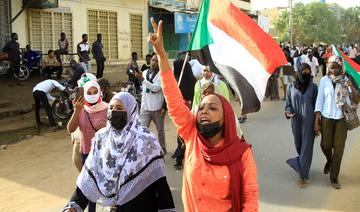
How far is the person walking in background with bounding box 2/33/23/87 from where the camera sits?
13.1 meters

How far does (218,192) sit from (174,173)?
13.5ft

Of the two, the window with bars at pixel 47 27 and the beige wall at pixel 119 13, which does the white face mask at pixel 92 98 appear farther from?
the beige wall at pixel 119 13

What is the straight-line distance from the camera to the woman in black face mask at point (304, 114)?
238 inches

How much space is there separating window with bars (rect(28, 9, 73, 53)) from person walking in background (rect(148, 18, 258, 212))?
562 inches

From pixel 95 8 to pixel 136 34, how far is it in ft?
10.2

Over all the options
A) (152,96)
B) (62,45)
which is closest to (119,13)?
(62,45)

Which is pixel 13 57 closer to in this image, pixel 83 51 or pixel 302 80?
pixel 83 51

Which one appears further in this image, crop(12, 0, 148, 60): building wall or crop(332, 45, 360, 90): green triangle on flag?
crop(12, 0, 148, 60): building wall

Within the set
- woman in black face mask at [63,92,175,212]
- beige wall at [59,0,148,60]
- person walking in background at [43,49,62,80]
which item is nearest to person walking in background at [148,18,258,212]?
woman in black face mask at [63,92,175,212]

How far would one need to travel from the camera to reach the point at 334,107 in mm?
5891

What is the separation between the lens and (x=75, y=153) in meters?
5.07

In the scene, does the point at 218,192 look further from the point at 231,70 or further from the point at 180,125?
the point at 231,70

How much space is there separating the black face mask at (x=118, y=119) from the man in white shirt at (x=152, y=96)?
4.07 metres

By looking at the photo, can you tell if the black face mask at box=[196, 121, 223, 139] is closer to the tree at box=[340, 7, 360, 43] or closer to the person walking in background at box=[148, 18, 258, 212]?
the person walking in background at box=[148, 18, 258, 212]
